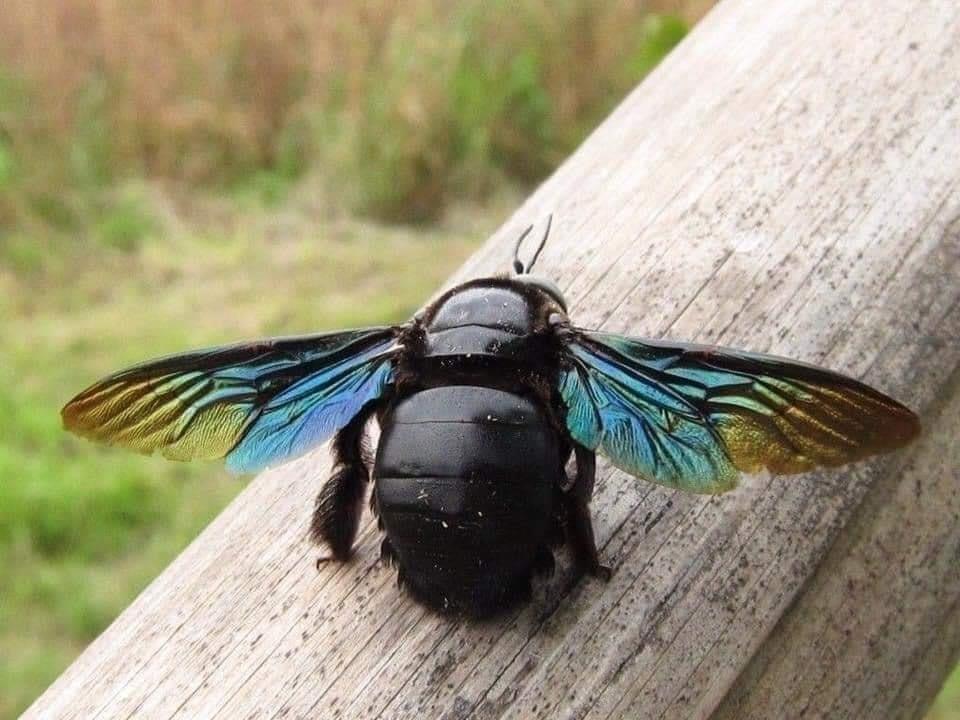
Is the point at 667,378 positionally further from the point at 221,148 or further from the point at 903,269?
the point at 221,148

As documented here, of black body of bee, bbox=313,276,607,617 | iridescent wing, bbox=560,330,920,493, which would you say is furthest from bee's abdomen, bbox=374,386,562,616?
iridescent wing, bbox=560,330,920,493

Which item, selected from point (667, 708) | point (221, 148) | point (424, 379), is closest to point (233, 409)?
point (424, 379)

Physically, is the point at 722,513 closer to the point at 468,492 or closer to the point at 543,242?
the point at 468,492

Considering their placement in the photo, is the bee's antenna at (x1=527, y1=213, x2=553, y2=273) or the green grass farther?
the green grass

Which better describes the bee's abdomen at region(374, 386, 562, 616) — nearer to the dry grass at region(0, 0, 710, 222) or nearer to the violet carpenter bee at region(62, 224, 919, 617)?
the violet carpenter bee at region(62, 224, 919, 617)

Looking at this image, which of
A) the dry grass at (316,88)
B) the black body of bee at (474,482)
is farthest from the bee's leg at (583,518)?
the dry grass at (316,88)

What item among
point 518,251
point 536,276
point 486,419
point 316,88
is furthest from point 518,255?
point 316,88
